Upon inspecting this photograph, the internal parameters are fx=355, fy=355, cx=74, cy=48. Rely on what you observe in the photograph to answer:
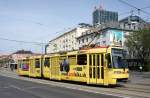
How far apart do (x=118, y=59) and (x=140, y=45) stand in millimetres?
55209

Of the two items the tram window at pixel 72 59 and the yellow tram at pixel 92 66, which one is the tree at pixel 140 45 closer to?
the yellow tram at pixel 92 66

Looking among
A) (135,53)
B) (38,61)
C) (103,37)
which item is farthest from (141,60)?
(38,61)

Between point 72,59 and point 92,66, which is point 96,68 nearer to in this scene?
point 92,66

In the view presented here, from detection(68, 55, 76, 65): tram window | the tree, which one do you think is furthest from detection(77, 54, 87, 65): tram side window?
the tree

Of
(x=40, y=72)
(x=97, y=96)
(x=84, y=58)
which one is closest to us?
(x=97, y=96)

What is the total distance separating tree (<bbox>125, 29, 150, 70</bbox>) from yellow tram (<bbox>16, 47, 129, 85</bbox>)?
45.4m

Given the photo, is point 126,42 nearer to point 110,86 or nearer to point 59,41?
point 59,41

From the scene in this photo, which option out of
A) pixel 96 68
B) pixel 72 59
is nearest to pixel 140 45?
pixel 72 59

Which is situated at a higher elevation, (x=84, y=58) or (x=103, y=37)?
(x=103, y=37)

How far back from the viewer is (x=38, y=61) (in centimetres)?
3984

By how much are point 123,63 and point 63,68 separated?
767 cm

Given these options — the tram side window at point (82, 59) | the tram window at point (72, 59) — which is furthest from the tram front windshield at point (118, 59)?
the tram window at point (72, 59)

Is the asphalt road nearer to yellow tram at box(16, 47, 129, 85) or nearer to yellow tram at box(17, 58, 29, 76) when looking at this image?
yellow tram at box(16, 47, 129, 85)

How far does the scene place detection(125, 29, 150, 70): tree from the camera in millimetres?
76375
